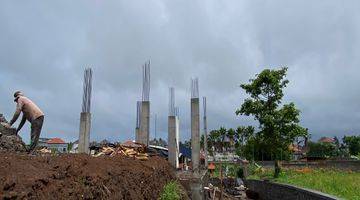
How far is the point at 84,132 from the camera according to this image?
770 inches

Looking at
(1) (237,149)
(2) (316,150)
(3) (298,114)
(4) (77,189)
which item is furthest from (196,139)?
(2) (316,150)

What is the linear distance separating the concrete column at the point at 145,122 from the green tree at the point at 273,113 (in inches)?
378

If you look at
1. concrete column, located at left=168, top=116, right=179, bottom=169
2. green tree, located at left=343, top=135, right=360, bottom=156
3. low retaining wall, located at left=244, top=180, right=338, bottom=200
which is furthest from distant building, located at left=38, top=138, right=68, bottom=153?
green tree, located at left=343, top=135, right=360, bottom=156

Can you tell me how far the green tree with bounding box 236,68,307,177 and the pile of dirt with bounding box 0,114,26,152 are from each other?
2015 centimetres

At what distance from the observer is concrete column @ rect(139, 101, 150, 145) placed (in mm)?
21016

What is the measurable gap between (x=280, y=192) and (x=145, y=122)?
779 centimetres

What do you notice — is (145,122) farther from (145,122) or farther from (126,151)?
(126,151)

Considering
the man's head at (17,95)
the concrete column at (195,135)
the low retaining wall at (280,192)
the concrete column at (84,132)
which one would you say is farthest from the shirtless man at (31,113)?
the concrete column at (195,135)

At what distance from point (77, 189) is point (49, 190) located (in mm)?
674

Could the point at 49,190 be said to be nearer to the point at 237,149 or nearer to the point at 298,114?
the point at 298,114

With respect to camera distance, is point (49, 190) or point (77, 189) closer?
point (49, 190)

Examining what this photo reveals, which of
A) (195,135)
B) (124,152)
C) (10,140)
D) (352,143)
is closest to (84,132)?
(124,152)

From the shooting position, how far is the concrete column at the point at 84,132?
19.4 metres

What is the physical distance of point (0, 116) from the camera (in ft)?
35.2
